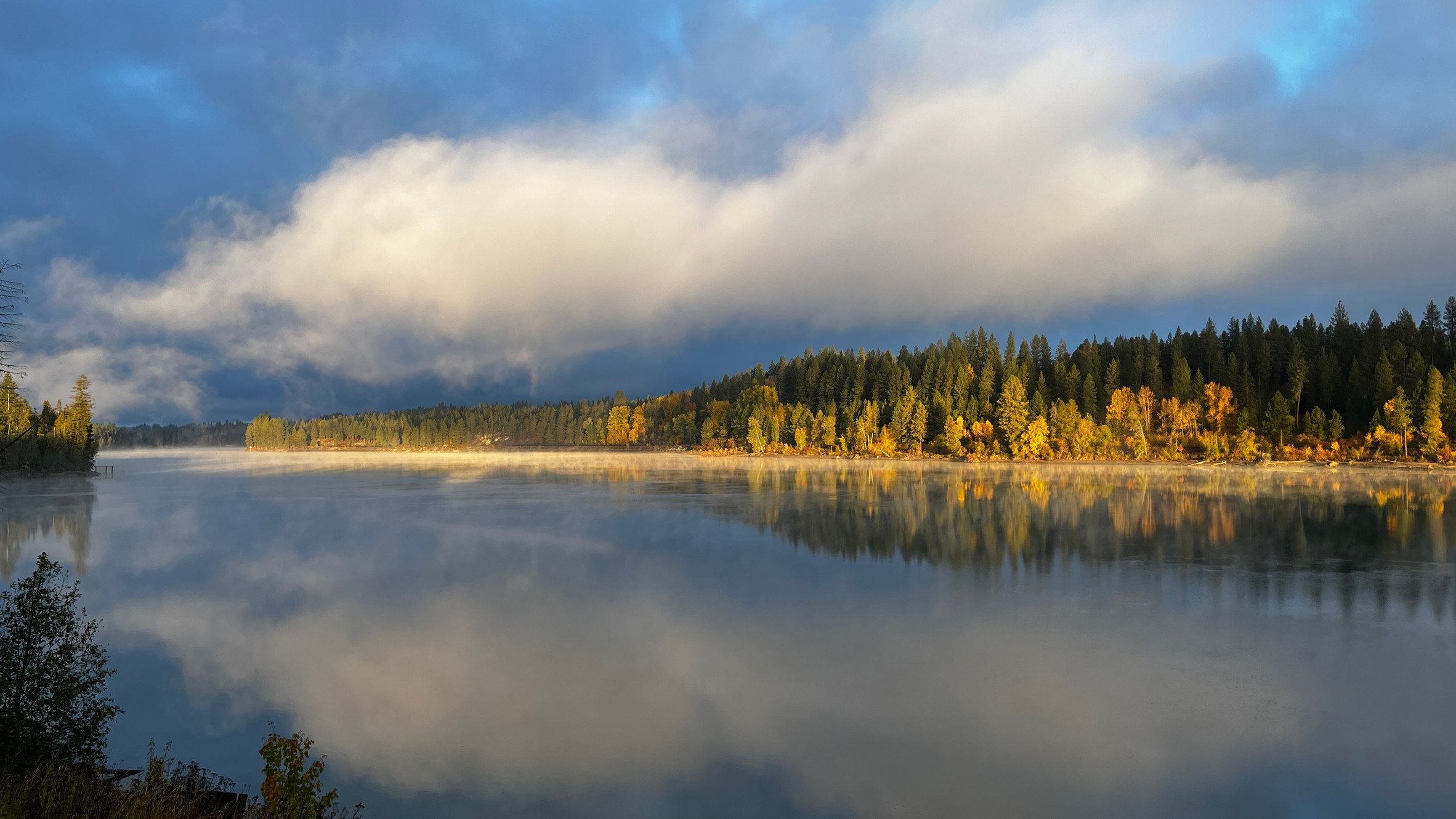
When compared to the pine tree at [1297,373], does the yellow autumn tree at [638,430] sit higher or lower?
lower

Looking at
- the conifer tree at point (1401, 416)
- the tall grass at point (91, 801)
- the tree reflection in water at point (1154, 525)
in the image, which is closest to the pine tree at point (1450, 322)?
the conifer tree at point (1401, 416)

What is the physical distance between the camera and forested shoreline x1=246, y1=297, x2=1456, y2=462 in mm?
83688

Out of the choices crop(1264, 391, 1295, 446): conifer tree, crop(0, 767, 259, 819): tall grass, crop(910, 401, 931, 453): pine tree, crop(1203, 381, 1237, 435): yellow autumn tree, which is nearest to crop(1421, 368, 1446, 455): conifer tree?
crop(1264, 391, 1295, 446): conifer tree

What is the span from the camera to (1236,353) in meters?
106

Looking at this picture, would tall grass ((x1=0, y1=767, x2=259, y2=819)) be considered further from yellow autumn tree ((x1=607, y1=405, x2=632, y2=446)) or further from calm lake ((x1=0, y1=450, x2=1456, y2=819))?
yellow autumn tree ((x1=607, y1=405, x2=632, y2=446))

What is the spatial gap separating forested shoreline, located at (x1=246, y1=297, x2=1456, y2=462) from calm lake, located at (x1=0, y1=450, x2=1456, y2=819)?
2440 inches

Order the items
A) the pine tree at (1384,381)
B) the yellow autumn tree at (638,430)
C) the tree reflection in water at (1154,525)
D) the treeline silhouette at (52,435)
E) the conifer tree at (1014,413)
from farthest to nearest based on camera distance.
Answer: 1. the yellow autumn tree at (638,430)
2. the conifer tree at (1014,413)
3. the pine tree at (1384,381)
4. the treeline silhouette at (52,435)
5. the tree reflection in water at (1154,525)

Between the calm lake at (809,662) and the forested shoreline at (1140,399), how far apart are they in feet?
203

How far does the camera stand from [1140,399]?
3939 inches

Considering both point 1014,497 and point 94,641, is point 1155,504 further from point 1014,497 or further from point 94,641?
point 94,641

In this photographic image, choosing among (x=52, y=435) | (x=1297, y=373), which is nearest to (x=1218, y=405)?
(x=1297, y=373)

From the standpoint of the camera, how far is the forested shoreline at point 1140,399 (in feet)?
275

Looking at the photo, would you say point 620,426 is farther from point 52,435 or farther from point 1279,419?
point 1279,419

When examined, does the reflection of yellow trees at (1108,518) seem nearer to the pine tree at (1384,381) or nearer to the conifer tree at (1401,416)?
the conifer tree at (1401,416)
